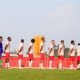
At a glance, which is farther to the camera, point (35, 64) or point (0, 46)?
point (35, 64)

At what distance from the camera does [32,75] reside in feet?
67.4

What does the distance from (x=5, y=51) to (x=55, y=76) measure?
36.8ft

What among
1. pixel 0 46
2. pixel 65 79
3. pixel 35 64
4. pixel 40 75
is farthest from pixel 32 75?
pixel 35 64

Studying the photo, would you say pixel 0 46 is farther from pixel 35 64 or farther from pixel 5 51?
pixel 35 64

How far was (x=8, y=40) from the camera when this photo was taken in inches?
1201

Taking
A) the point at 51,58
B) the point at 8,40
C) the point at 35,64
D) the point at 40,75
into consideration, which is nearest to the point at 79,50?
the point at 51,58

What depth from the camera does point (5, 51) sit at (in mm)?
31047

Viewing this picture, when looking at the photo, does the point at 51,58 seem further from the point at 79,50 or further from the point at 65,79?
the point at 65,79

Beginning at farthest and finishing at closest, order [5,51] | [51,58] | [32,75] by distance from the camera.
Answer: [51,58] < [5,51] < [32,75]

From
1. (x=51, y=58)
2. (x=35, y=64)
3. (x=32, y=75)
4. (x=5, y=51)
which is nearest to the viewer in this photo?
(x=32, y=75)

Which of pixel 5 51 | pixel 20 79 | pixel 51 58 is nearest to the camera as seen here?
pixel 20 79

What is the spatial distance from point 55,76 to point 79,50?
38.5 ft

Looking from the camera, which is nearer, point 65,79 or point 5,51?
point 65,79

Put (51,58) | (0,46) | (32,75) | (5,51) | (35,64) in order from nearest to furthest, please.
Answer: (32,75)
(0,46)
(5,51)
(51,58)
(35,64)
